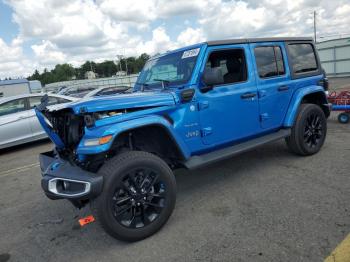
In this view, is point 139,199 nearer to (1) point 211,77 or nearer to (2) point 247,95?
(1) point 211,77

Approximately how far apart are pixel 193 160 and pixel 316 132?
2689 mm

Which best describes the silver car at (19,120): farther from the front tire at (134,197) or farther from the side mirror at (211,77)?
the front tire at (134,197)

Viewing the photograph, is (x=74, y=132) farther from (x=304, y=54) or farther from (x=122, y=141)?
(x=304, y=54)

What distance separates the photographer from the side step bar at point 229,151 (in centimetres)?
367

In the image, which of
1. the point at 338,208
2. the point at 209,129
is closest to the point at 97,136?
the point at 209,129

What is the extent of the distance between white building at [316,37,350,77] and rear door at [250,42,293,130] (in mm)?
20495

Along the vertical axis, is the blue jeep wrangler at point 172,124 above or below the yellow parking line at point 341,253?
above

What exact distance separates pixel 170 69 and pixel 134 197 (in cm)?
189

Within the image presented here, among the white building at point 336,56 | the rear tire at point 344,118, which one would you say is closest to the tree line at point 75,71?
the white building at point 336,56

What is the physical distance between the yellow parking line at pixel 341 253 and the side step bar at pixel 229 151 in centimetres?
159

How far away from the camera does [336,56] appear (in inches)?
893

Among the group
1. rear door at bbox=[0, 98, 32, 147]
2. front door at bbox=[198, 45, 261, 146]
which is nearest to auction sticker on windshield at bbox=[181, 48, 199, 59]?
front door at bbox=[198, 45, 261, 146]

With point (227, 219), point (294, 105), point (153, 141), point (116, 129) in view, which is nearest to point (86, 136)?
point (116, 129)

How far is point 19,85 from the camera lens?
43688mm
